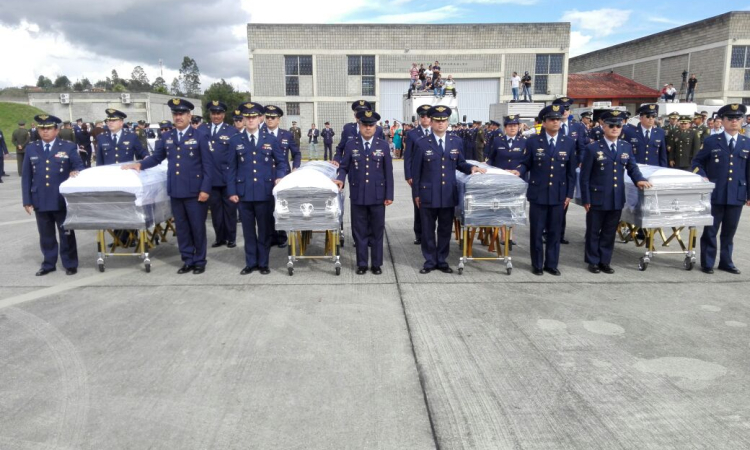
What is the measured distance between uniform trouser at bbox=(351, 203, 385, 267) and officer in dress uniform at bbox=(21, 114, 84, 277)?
3.40 m

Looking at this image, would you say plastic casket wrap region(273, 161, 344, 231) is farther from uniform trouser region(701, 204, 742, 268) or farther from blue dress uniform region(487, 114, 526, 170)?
uniform trouser region(701, 204, 742, 268)

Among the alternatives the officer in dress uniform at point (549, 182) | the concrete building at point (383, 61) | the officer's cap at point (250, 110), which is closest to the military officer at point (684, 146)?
the officer in dress uniform at point (549, 182)

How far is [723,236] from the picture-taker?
Answer: 22.0 feet

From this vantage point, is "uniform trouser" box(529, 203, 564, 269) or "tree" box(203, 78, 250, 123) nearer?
"uniform trouser" box(529, 203, 564, 269)

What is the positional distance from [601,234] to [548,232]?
0.71m

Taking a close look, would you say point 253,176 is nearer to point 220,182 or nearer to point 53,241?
point 220,182

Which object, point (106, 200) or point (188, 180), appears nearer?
point (106, 200)

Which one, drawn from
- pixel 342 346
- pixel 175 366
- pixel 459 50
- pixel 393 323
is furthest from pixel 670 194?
pixel 459 50

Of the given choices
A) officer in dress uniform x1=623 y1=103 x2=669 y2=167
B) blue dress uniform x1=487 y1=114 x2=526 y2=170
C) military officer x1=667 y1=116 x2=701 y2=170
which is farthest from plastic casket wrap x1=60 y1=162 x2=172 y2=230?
military officer x1=667 y1=116 x2=701 y2=170

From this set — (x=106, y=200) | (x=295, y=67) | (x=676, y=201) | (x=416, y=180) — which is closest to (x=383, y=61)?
(x=295, y=67)

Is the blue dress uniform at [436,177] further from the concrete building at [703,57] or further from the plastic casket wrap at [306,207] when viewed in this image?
the concrete building at [703,57]

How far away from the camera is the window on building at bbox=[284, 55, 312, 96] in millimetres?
34719

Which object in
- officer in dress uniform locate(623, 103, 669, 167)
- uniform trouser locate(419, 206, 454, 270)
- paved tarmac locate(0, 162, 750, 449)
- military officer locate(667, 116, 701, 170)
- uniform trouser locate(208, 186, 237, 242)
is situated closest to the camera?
paved tarmac locate(0, 162, 750, 449)

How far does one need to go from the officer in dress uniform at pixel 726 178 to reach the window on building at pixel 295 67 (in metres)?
30.6
